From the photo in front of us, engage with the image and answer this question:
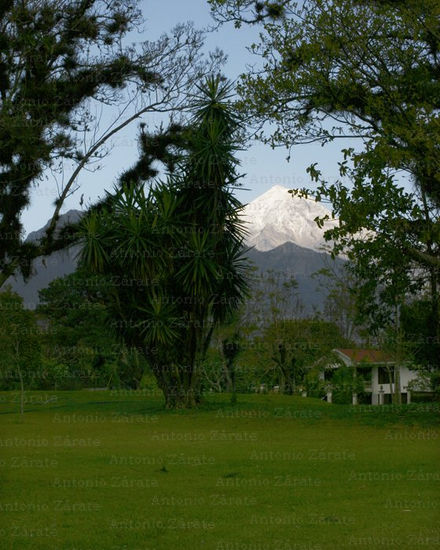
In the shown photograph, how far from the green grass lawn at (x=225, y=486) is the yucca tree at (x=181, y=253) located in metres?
6.06

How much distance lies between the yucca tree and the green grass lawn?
19.9ft

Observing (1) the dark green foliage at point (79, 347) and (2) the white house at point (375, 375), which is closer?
(1) the dark green foliage at point (79, 347)

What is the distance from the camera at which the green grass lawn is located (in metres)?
9.03

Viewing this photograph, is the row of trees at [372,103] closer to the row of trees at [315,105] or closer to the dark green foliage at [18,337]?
the row of trees at [315,105]

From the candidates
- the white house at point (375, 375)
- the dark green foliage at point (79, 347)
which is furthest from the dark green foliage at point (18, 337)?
the white house at point (375, 375)

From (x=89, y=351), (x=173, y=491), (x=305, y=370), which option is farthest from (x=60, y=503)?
(x=89, y=351)

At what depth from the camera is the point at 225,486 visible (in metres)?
12.6

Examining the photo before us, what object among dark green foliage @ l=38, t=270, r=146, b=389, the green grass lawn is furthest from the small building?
the green grass lawn

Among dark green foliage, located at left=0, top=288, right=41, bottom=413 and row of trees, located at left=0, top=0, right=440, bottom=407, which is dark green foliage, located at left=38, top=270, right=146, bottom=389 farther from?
row of trees, located at left=0, top=0, right=440, bottom=407

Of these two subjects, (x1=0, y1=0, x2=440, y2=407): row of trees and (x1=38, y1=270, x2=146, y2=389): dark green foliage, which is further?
(x1=38, y1=270, x2=146, y2=389): dark green foliage

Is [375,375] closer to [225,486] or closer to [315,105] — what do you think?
[315,105]

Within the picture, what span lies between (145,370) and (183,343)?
27.0 metres

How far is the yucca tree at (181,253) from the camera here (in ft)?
97.9

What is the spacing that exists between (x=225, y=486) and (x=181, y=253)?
18534 mm
